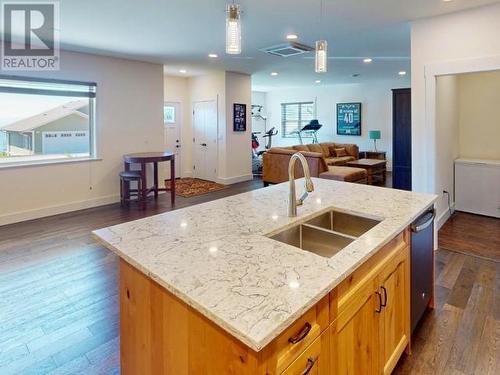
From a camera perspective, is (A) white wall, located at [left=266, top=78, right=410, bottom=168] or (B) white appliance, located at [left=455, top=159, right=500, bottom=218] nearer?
(B) white appliance, located at [left=455, top=159, right=500, bottom=218]

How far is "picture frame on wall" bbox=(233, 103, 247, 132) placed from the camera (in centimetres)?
805

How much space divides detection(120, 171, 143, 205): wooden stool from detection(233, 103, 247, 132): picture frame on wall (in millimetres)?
3031

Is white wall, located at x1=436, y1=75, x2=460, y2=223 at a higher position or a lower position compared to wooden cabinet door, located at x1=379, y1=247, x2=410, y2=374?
higher

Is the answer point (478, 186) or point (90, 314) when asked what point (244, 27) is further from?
point (478, 186)

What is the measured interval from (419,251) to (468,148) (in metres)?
4.22

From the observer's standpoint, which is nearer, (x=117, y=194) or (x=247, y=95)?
(x=117, y=194)

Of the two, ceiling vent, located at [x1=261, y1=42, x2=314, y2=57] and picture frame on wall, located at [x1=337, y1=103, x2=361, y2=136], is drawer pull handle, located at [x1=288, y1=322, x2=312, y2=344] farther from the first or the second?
picture frame on wall, located at [x1=337, y1=103, x2=361, y2=136]

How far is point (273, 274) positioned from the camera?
→ 1.19 meters

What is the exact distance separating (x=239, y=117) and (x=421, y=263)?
652 cm

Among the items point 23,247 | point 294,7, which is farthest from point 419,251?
point 23,247

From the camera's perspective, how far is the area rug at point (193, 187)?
6.87 meters

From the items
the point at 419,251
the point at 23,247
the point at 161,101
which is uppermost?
the point at 161,101

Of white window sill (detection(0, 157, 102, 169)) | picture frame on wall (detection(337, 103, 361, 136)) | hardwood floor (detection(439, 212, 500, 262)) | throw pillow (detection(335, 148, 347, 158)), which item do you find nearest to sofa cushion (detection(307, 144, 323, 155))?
throw pillow (detection(335, 148, 347, 158))

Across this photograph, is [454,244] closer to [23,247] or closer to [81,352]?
[81,352]
